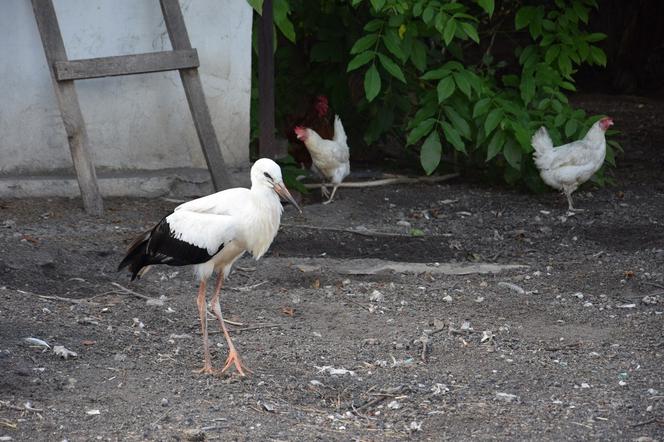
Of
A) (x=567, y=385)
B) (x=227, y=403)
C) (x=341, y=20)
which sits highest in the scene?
(x=341, y=20)

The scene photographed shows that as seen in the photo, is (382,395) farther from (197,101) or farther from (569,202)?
(569,202)

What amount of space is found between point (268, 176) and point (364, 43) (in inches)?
127

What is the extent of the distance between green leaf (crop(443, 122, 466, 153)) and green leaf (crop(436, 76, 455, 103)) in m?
0.26

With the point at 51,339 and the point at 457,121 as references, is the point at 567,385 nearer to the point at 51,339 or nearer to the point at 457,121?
the point at 51,339

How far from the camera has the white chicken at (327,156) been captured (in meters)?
8.52

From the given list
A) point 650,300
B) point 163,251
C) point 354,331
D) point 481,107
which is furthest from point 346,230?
point 163,251

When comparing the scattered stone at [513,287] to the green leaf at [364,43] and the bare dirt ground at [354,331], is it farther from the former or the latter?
the green leaf at [364,43]

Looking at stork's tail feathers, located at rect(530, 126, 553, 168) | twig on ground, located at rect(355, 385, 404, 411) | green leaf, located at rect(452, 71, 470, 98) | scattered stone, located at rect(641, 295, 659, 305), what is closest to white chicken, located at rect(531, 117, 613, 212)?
stork's tail feathers, located at rect(530, 126, 553, 168)

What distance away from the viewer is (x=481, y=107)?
311 inches

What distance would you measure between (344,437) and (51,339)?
5.65 ft

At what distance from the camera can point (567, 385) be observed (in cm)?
470

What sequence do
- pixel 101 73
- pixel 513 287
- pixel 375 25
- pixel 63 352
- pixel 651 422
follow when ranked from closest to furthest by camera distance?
pixel 651 422
pixel 63 352
pixel 513 287
pixel 101 73
pixel 375 25

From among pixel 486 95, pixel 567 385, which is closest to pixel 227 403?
pixel 567 385

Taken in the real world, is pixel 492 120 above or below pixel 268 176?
below
